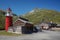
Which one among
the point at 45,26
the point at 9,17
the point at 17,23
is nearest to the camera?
the point at 9,17

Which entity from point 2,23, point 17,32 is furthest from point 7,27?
point 2,23

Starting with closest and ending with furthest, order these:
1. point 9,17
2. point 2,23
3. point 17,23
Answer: point 9,17, point 17,23, point 2,23

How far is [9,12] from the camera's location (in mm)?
54188

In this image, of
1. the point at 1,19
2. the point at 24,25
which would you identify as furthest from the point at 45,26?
the point at 24,25

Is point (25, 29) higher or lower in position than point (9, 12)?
lower

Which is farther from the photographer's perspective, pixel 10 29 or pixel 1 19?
pixel 1 19

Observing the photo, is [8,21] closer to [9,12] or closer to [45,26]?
[9,12]

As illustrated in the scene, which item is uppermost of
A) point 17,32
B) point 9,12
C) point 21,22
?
point 9,12

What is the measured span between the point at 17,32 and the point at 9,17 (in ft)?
20.9

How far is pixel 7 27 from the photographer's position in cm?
5350

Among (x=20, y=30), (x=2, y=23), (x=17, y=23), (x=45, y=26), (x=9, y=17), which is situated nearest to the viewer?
(x=20, y=30)

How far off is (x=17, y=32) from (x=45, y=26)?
130 feet

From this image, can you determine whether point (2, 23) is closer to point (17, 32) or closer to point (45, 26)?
point (17, 32)

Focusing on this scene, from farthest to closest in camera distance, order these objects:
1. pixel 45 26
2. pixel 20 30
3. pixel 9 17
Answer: pixel 45 26
pixel 9 17
pixel 20 30
